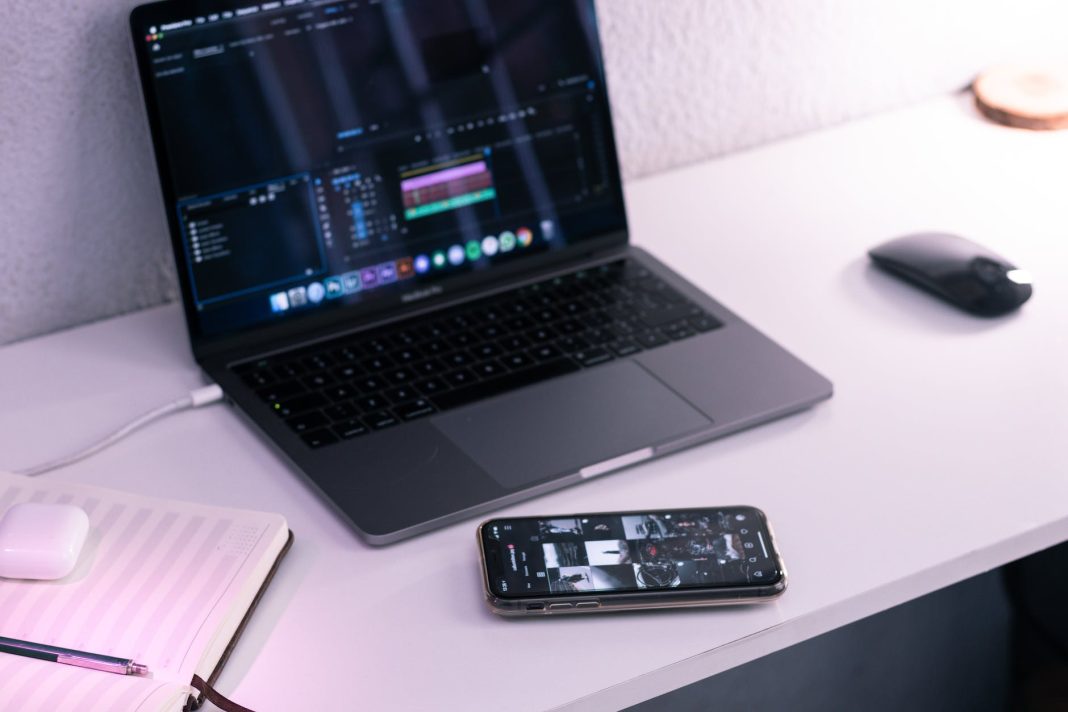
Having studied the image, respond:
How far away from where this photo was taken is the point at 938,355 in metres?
0.95

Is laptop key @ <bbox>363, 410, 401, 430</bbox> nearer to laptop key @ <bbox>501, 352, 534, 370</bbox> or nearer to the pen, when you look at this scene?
laptop key @ <bbox>501, 352, 534, 370</bbox>

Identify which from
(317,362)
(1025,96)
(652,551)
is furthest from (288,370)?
(1025,96)

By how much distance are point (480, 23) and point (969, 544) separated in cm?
55

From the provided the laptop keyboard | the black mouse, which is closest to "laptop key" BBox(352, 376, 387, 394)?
the laptop keyboard

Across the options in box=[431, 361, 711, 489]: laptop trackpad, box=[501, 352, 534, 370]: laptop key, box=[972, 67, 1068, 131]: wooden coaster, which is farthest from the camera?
box=[972, 67, 1068, 131]: wooden coaster

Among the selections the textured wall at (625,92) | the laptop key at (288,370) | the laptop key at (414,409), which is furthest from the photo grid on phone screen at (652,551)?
the textured wall at (625,92)

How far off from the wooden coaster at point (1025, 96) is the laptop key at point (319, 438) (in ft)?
2.73

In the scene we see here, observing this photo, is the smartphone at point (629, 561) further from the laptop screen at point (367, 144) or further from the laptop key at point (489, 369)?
the laptop screen at point (367, 144)

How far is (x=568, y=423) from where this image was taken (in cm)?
86

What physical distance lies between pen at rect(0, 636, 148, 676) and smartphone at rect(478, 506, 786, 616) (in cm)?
20

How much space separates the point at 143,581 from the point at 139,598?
0.05ft

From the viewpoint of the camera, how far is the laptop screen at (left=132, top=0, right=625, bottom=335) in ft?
3.01

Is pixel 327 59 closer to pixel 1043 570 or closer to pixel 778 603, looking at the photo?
pixel 778 603

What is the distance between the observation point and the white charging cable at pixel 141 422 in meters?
0.85
